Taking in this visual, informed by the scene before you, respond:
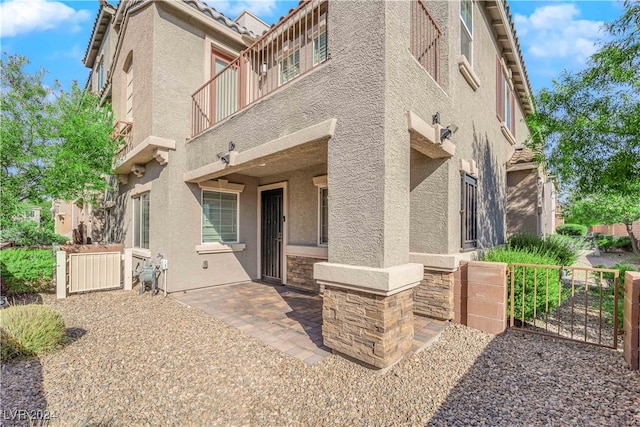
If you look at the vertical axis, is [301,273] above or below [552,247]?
below

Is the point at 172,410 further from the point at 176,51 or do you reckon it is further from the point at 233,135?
the point at 176,51

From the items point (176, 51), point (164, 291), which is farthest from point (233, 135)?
point (164, 291)

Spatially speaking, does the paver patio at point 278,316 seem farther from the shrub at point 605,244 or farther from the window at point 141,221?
the shrub at point 605,244

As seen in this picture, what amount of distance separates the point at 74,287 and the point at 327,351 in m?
7.16

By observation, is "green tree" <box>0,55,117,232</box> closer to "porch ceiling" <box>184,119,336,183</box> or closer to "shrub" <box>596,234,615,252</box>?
"porch ceiling" <box>184,119,336,183</box>

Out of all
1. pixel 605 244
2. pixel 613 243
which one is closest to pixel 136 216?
pixel 605 244

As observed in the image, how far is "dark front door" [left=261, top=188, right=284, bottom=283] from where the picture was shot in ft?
28.7

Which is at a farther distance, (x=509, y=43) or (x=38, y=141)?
(x=509, y=43)

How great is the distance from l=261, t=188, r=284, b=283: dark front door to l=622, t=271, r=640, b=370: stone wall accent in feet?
Answer: 23.1

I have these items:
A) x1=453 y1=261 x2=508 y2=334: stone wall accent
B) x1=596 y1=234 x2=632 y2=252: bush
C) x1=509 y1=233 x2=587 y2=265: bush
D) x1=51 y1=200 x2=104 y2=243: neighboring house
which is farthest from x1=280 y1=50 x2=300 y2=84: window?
x1=596 y1=234 x2=632 y2=252: bush

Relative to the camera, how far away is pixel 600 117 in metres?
5.80

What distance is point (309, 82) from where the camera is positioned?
15.0ft

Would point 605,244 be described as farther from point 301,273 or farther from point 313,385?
point 313,385

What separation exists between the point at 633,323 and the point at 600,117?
4146mm
